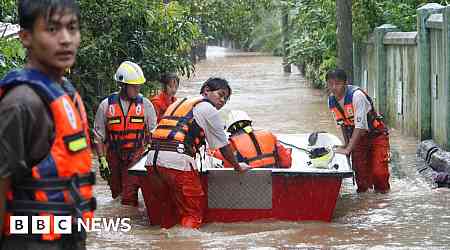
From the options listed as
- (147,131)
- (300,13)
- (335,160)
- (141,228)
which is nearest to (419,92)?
(335,160)

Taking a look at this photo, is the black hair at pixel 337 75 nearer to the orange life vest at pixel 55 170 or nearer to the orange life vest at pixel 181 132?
the orange life vest at pixel 181 132

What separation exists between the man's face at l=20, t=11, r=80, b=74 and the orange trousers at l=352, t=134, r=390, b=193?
25.5ft

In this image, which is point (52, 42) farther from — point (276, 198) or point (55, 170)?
point (276, 198)

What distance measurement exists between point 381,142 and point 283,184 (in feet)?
7.58

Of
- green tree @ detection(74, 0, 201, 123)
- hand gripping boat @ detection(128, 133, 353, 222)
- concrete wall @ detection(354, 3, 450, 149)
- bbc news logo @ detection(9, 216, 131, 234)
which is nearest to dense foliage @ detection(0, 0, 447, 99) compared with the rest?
green tree @ detection(74, 0, 201, 123)

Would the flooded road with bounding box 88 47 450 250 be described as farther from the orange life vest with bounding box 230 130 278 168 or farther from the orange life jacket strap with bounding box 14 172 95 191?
the orange life jacket strap with bounding box 14 172 95 191

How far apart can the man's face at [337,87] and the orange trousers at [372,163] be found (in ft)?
2.26

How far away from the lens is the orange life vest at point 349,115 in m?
10.7

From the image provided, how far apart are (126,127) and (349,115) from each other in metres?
2.59

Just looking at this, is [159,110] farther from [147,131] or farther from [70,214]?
[70,214]

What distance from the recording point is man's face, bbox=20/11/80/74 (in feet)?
11.6

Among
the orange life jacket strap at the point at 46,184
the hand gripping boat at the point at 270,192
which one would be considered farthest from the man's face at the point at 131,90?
the orange life jacket strap at the point at 46,184

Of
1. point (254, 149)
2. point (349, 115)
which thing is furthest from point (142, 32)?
point (254, 149)

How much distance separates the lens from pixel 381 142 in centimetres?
1097
